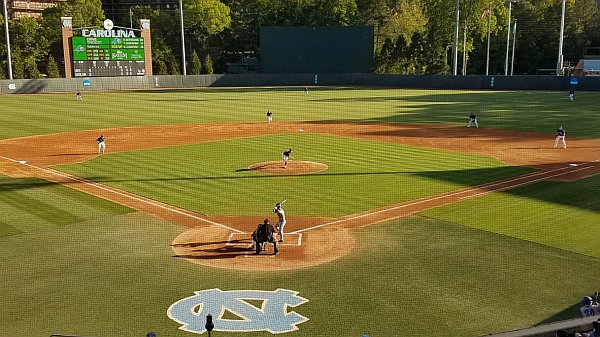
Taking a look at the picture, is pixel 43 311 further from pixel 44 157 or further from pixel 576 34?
pixel 576 34

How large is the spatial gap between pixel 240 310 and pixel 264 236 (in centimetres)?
328

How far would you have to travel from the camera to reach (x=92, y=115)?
50.5 metres

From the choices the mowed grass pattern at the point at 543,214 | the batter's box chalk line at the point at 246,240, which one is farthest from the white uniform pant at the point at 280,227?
the mowed grass pattern at the point at 543,214

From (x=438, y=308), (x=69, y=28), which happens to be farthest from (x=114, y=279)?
(x=69, y=28)

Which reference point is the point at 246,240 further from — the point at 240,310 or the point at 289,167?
the point at 289,167

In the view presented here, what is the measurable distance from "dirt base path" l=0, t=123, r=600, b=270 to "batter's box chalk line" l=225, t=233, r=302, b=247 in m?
0.03

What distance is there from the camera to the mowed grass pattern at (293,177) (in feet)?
69.3

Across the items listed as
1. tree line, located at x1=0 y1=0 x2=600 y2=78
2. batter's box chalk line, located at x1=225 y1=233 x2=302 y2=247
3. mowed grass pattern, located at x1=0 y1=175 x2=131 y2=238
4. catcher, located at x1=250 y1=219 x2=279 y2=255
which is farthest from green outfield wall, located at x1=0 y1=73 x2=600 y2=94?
catcher, located at x1=250 y1=219 x2=279 y2=255

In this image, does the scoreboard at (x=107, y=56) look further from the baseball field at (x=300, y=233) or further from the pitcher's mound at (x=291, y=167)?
the pitcher's mound at (x=291, y=167)

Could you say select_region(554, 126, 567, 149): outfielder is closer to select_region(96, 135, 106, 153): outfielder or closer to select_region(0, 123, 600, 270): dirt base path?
select_region(0, 123, 600, 270): dirt base path

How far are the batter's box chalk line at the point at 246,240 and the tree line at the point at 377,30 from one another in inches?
3203

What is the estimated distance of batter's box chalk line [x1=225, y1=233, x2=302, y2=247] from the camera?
1642 cm

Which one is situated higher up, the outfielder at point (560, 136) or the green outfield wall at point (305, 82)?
the green outfield wall at point (305, 82)

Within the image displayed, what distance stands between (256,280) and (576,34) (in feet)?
356
